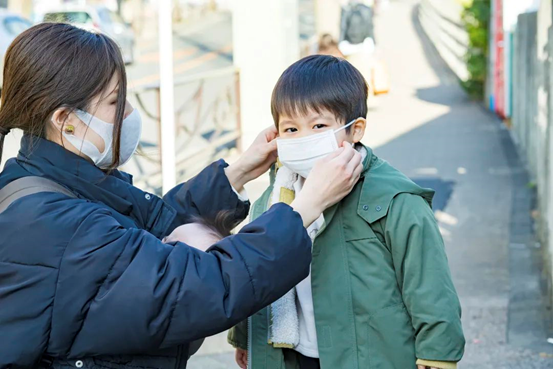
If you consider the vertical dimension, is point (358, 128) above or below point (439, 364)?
above

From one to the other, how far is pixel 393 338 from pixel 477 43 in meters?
15.2

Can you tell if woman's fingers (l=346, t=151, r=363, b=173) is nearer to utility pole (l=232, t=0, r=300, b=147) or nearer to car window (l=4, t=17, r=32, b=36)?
utility pole (l=232, t=0, r=300, b=147)

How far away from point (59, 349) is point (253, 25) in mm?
9025

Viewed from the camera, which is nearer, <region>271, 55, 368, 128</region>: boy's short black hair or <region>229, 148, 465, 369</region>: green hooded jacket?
<region>229, 148, 465, 369</region>: green hooded jacket

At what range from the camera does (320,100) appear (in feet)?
8.13

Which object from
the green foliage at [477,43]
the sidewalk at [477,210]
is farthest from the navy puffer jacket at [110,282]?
the green foliage at [477,43]

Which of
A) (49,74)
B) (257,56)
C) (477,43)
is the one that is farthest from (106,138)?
(477,43)

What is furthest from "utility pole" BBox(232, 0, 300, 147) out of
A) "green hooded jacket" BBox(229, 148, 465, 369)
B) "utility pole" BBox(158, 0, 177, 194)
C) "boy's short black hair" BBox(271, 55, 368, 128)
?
"green hooded jacket" BBox(229, 148, 465, 369)

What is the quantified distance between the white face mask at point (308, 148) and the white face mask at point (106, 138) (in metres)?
0.45

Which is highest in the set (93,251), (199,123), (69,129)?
(69,129)

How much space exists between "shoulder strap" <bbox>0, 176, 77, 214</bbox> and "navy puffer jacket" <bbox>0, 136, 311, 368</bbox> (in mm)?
29

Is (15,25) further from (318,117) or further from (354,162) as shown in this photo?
(354,162)

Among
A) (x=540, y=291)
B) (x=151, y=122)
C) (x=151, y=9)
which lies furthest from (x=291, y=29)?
(x=151, y=9)

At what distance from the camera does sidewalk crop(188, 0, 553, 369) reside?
4.91 metres
